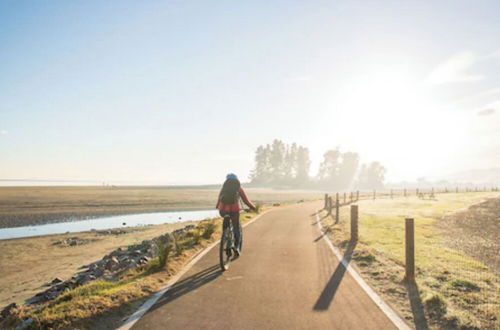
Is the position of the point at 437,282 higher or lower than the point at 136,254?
higher

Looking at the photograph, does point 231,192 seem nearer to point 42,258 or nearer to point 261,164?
point 42,258

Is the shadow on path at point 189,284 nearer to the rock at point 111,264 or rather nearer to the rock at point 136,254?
the rock at point 111,264

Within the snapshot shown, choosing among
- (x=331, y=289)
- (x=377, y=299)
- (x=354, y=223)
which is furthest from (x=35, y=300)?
Result: (x=354, y=223)

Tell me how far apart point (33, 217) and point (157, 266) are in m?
27.9

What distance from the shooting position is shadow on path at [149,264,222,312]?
6363 millimetres

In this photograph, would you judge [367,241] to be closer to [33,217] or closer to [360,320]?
[360,320]

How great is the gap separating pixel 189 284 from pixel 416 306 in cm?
451

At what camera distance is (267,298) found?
20.9ft

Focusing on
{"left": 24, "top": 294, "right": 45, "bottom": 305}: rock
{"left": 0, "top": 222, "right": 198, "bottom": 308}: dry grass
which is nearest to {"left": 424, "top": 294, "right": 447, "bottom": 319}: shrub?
{"left": 24, "top": 294, "right": 45, "bottom": 305}: rock

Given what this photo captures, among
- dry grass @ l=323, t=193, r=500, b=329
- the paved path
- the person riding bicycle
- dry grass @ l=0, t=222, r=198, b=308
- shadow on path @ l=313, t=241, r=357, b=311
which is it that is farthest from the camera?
dry grass @ l=0, t=222, r=198, b=308

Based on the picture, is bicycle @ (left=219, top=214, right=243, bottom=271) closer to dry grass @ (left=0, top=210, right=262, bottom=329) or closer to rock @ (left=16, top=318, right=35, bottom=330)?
dry grass @ (left=0, top=210, right=262, bottom=329)

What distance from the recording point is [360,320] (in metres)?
5.38

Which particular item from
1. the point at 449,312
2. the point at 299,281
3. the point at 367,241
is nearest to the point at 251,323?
the point at 299,281

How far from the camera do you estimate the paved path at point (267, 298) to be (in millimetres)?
5230
